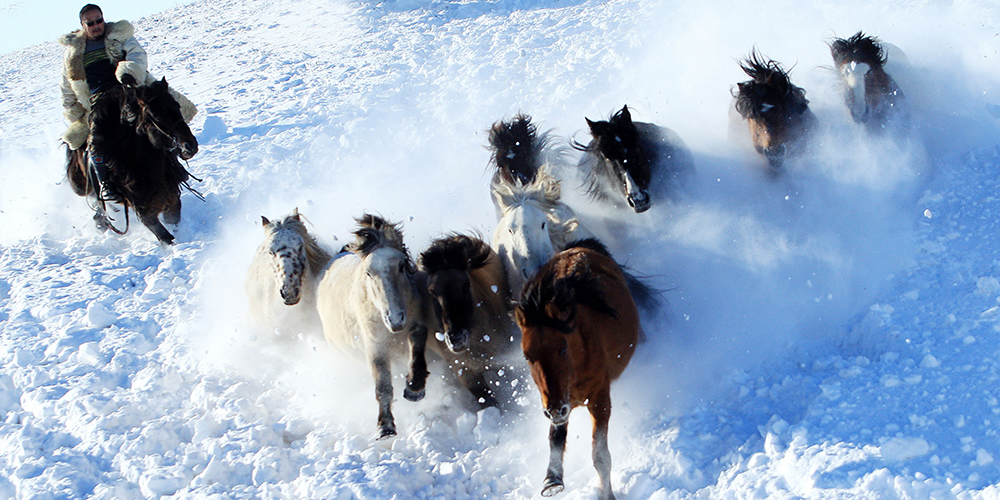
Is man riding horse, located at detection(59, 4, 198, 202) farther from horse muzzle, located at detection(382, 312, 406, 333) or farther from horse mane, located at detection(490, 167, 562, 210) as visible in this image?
horse muzzle, located at detection(382, 312, 406, 333)

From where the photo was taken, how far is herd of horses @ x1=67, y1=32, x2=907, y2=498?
13.8ft

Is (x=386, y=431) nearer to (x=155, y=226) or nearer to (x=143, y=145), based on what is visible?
(x=143, y=145)

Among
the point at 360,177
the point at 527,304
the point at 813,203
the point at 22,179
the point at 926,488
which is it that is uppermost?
A: the point at 22,179

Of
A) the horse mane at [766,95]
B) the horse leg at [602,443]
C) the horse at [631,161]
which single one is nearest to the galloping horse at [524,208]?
the horse at [631,161]

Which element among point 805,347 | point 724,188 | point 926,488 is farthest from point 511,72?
point 926,488

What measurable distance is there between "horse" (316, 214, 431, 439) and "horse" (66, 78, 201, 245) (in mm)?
2987

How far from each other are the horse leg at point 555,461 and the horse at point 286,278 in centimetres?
281

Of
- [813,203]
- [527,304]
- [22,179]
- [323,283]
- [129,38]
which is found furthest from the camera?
[22,179]

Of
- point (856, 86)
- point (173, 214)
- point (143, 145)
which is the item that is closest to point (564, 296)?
point (856, 86)

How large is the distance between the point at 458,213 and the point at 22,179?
724 centimetres

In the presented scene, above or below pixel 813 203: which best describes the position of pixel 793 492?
below

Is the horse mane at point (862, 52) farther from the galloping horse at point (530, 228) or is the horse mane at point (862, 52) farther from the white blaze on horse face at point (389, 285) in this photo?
the white blaze on horse face at point (389, 285)

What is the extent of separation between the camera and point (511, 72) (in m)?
11.6

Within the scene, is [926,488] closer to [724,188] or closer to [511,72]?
[724,188]
